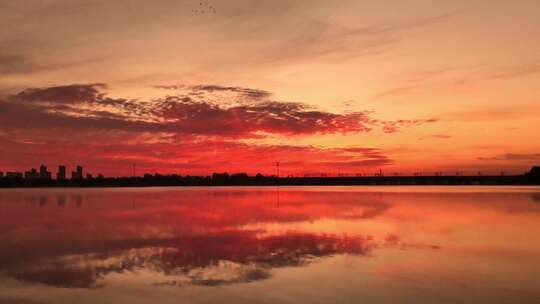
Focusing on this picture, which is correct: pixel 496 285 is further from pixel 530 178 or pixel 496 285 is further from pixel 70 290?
pixel 530 178

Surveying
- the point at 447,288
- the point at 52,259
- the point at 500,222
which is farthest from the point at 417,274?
the point at 500,222

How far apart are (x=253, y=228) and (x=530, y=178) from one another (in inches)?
7585

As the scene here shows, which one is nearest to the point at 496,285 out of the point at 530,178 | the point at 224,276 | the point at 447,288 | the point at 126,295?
the point at 447,288

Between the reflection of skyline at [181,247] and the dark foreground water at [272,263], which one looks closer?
the dark foreground water at [272,263]

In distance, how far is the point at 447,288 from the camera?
39.3 ft

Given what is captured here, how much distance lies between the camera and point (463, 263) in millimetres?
15273

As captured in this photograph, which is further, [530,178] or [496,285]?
[530,178]

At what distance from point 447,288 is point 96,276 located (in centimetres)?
904

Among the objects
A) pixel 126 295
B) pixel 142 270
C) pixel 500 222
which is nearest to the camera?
pixel 126 295

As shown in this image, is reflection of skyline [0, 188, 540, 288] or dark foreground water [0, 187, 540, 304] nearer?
dark foreground water [0, 187, 540, 304]

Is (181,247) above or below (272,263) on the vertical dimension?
above

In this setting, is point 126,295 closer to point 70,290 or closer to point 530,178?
point 70,290

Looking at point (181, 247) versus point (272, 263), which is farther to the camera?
point (181, 247)

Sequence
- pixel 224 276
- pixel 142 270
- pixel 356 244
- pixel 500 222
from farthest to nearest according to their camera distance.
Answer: pixel 500 222, pixel 356 244, pixel 142 270, pixel 224 276
